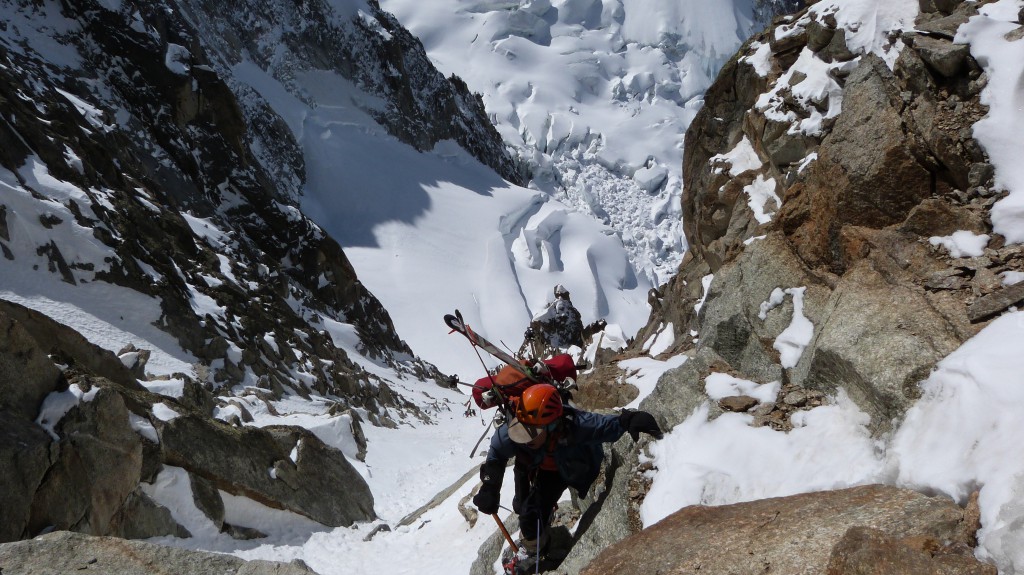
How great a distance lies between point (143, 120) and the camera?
3438 cm

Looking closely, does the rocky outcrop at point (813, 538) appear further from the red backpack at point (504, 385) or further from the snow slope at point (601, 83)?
the snow slope at point (601, 83)

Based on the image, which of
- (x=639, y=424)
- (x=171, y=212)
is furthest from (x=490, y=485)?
(x=171, y=212)

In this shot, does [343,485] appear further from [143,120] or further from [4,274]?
[143,120]

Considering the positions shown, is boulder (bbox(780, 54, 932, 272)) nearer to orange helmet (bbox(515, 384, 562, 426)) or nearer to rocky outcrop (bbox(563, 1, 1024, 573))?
rocky outcrop (bbox(563, 1, 1024, 573))

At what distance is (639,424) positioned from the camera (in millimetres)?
4488

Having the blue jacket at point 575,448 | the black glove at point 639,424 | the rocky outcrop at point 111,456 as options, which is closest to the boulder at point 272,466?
the rocky outcrop at point 111,456

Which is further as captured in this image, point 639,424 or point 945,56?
point 945,56

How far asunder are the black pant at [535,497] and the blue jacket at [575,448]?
152 millimetres

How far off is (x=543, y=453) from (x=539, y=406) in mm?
523

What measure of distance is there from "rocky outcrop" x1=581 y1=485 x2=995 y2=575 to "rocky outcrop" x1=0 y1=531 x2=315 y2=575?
6.61 ft

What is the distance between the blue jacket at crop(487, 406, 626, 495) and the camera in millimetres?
4680

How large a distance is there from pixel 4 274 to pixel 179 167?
72.1ft

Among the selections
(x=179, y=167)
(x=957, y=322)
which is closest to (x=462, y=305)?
(x=179, y=167)

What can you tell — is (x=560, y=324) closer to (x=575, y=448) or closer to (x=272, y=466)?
(x=272, y=466)
